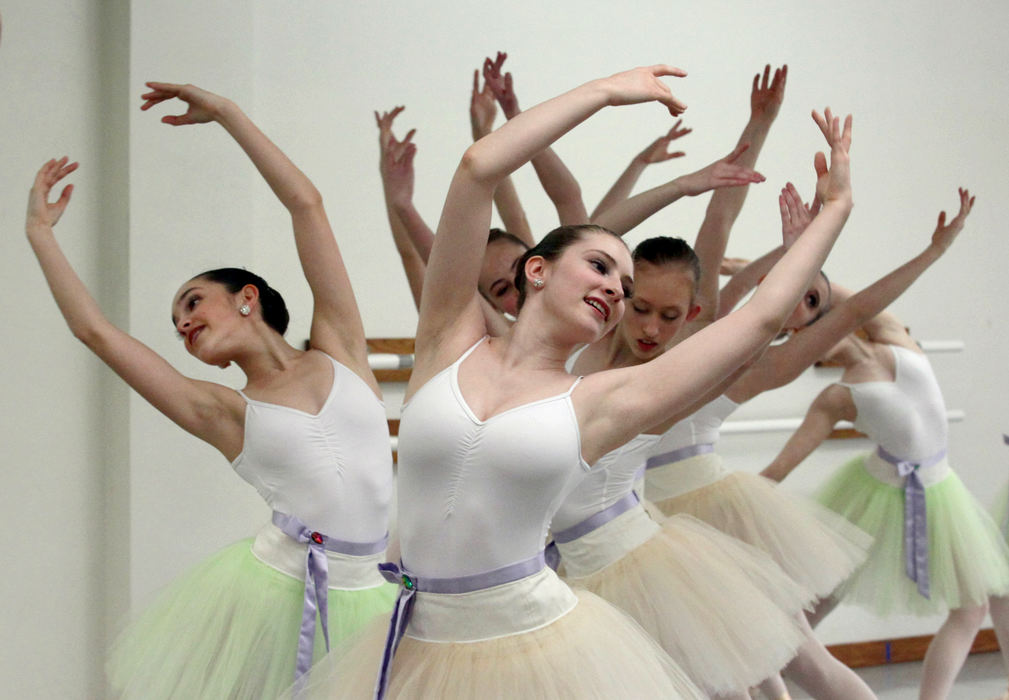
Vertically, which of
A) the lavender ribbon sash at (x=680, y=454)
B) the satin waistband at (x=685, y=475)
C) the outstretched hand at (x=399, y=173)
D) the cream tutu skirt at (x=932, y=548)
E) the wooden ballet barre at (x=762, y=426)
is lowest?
the cream tutu skirt at (x=932, y=548)

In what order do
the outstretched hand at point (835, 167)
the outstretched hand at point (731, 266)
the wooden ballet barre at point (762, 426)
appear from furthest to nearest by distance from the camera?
the wooden ballet barre at point (762, 426)
the outstretched hand at point (731, 266)
the outstretched hand at point (835, 167)

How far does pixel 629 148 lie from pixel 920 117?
132 cm

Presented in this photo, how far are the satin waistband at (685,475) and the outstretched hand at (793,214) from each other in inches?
33.5

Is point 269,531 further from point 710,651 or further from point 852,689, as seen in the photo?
point 852,689

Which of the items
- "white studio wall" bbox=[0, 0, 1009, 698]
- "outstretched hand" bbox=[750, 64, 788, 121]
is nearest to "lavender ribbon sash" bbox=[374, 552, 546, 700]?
"outstretched hand" bbox=[750, 64, 788, 121]

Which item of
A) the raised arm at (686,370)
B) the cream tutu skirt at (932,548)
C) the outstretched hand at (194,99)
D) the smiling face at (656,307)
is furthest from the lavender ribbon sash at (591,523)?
the cream tutu skirt at (932,548)

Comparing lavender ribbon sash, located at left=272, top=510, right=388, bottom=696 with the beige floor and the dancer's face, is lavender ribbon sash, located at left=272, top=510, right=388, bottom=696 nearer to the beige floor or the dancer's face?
the dancer's face

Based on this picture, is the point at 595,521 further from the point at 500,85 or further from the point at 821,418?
the point at 821,418

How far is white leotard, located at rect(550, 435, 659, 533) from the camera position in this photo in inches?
78.9

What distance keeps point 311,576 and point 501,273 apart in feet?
2.65

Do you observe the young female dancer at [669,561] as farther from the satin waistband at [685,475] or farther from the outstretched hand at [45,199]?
the outstretched hand at [45,199]

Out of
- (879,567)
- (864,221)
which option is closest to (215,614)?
(879,567)

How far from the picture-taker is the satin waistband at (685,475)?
103 inches

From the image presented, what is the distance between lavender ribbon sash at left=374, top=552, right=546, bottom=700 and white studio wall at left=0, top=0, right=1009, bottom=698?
1.64 m
